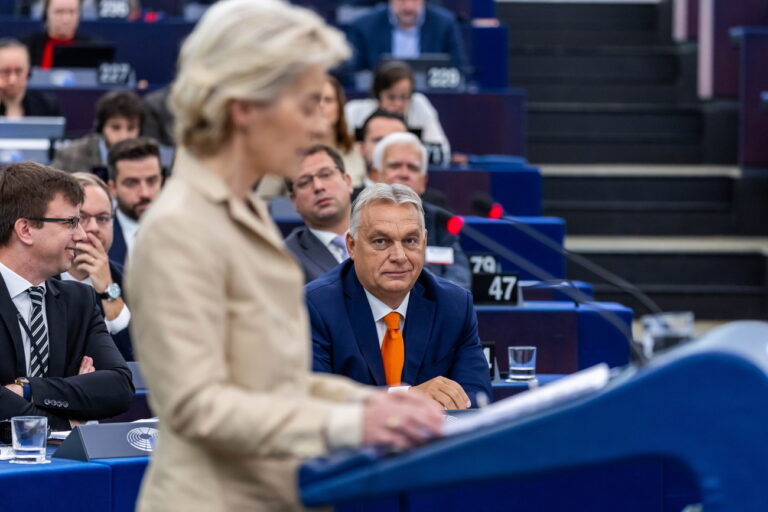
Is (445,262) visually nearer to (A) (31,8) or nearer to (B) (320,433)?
(B) (320,433)

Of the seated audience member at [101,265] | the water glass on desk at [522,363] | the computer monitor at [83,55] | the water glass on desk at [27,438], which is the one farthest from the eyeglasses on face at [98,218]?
the computer monitor at [83,55]

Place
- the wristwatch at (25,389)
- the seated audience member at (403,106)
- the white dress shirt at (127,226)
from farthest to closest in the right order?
the seated audience member at (403,106) < the white dress shirt at (127,226) < the wristwatch at (25,389)

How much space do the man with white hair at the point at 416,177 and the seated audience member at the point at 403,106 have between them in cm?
89

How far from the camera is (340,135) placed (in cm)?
614

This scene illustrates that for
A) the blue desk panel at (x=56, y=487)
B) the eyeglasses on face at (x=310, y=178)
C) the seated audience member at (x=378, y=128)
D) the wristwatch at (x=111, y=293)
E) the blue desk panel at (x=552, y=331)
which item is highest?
the seated audience member at (x=378, y=128)

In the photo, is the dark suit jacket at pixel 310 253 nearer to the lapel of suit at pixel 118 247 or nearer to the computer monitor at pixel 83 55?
the lapel of suit at pixel 118 247

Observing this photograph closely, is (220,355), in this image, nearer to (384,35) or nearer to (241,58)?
(241,58)

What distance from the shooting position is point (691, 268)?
7352 mm

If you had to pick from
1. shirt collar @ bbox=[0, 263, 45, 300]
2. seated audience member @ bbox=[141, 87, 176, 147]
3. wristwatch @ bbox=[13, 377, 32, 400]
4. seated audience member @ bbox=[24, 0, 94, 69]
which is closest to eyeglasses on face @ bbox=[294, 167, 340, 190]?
shirt collar @ bbox=[0, 263, 45, 300]

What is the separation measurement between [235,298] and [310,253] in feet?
10.0

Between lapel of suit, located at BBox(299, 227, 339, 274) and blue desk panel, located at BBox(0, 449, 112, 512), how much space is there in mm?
1837

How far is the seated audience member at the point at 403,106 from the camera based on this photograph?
647cm

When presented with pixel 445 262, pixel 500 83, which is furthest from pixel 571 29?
pixel 445 262

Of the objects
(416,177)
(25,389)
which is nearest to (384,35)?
(416,177)
